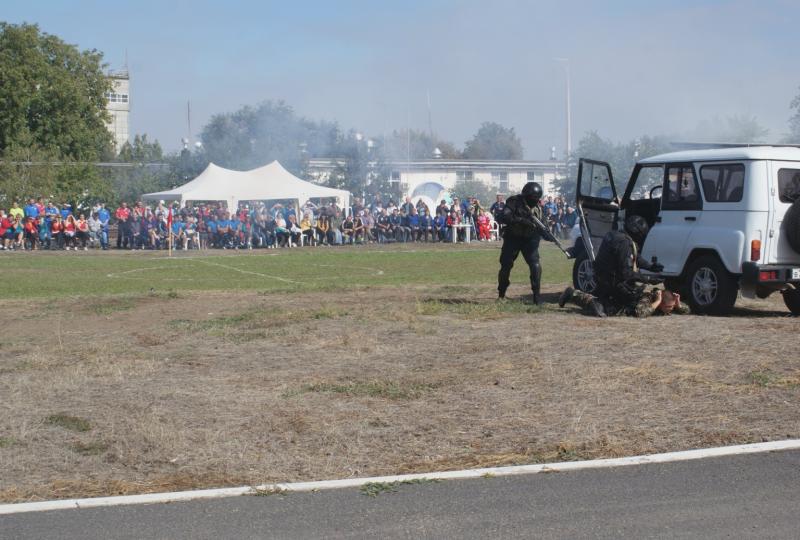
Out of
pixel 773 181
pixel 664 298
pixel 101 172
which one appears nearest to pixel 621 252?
pixel 664 298

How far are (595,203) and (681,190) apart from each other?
4.49ft

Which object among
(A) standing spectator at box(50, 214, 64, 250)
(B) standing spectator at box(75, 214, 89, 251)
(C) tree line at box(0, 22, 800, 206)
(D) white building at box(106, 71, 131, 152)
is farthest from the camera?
(D) white building at box(106, 71, 131, 152)

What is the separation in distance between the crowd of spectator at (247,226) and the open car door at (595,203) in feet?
63.8

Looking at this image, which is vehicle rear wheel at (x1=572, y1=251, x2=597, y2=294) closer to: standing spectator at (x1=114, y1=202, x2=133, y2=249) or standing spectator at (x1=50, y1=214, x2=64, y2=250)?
standing spectator at (x1=114, y1=202, x2=133, y2=249)

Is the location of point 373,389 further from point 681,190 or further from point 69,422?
point 681,190

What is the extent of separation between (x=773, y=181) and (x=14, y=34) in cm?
6939

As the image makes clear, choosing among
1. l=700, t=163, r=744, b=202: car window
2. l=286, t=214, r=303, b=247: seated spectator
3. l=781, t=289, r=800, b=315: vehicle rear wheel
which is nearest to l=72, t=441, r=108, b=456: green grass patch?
l=700, t=163, r=744, b=202: car window

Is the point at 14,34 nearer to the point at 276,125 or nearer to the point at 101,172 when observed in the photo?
the point at 101,172

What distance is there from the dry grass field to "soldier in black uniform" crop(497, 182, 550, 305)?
145 cm

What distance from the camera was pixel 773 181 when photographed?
13102mm

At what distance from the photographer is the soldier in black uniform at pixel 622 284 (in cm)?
1310

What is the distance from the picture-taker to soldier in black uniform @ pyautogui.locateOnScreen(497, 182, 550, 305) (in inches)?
579

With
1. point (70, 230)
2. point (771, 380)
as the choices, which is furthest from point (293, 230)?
point (771, 380)

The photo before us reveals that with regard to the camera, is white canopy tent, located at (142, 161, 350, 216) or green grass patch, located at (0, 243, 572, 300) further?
white canopy tent, located at (142, 161, 350, 216)
